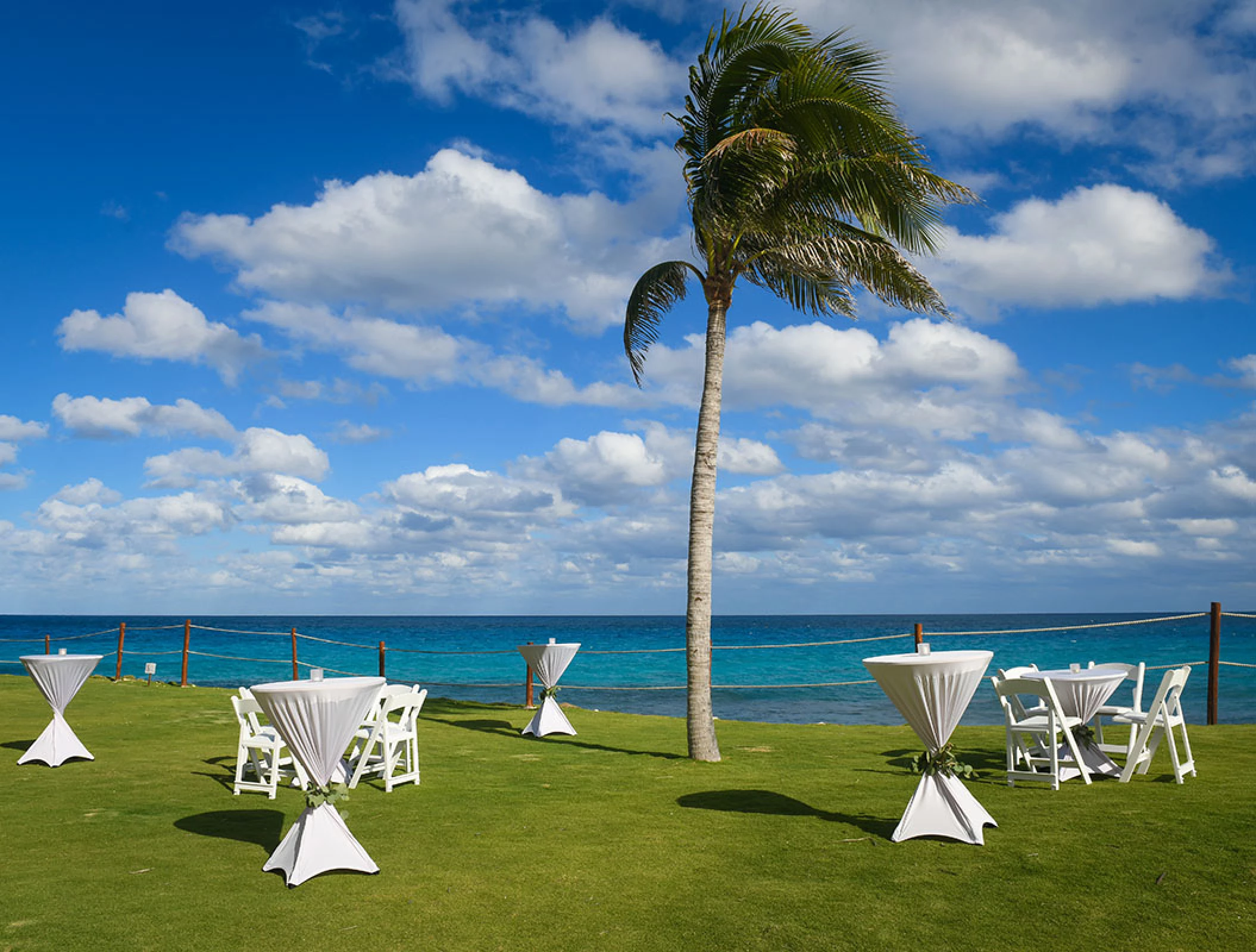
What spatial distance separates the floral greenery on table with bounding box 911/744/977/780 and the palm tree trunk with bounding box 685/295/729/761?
3.30 metres

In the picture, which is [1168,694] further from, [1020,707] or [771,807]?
[771,807]

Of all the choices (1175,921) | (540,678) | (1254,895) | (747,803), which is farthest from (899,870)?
(540,678)

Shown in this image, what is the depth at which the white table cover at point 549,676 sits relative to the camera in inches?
410

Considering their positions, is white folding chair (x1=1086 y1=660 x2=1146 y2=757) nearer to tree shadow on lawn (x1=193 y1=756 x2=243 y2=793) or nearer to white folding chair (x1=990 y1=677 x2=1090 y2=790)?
white folding chair (x1=990 y1=677 x2=1090 y2=790)

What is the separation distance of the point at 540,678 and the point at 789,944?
7757 mm

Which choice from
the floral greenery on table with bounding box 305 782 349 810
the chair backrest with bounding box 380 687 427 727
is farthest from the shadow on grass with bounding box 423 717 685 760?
the floral greenery on table with bounding box 305 782 349 810

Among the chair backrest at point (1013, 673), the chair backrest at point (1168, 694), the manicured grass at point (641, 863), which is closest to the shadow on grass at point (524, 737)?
the manicured grass at point (641, 863)

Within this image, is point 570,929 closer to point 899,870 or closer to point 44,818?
point 899,870

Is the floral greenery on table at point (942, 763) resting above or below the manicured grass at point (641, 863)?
above

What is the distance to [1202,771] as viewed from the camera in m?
6.98

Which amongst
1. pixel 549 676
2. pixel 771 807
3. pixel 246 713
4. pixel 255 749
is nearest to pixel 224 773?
pixel 255 749

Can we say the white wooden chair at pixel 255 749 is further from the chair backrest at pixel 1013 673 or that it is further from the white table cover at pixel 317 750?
the chair backrest at pixel 1013 673

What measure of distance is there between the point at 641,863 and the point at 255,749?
397 centimetres

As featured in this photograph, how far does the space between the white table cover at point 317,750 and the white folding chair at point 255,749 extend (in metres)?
2.14
